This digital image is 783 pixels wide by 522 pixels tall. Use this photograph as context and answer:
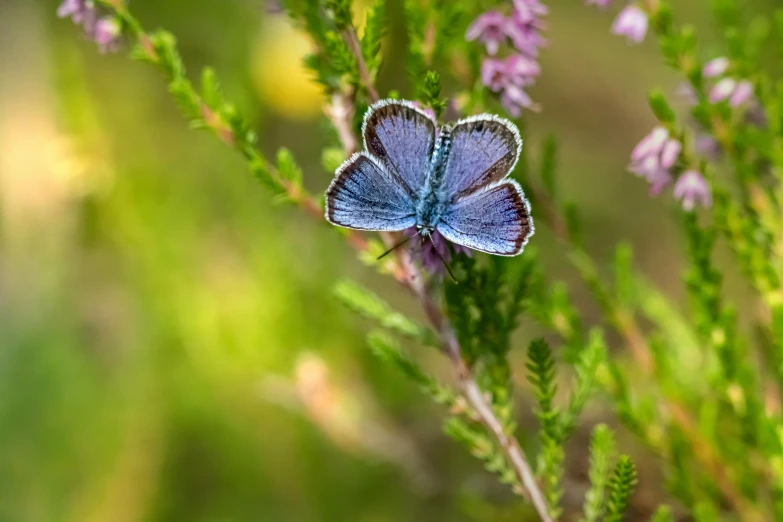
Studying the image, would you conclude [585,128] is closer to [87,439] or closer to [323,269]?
[323,269]

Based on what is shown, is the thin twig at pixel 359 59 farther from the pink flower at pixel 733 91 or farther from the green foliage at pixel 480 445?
the pink flower at pixel 733 91

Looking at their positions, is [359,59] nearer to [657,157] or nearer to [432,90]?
[432,90]

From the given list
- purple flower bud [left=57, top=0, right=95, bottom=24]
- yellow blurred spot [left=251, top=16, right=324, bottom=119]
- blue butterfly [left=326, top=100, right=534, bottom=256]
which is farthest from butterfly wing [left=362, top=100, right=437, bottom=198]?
yellow blurred spot [left=251, top=16, right=324, bottom=119]

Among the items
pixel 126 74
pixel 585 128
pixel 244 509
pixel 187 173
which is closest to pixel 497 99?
pixel 244 509

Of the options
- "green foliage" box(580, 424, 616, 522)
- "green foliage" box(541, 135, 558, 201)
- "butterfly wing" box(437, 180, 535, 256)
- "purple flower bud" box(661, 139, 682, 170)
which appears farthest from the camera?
"green foliage" box(541, 135, 558, 201)

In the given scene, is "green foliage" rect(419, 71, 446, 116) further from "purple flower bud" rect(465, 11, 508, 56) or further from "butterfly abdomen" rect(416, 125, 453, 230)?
"purple flower bud" rect(465, 11, 508, 56)

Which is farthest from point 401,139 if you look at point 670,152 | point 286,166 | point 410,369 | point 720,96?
point 720,96

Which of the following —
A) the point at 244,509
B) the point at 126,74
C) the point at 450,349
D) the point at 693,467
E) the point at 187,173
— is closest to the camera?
the point at 450,349
